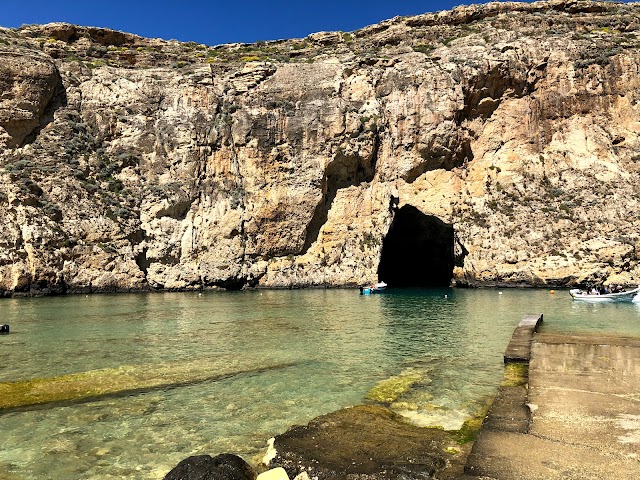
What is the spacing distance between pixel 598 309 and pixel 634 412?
21.5 metres

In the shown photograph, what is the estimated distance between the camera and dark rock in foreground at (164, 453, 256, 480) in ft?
15.7

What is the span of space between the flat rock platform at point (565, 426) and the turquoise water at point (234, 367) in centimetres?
113

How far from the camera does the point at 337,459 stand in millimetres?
5305

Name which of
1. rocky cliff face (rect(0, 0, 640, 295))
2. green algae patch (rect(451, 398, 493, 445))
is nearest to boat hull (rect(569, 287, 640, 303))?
rocky cliff face (rect(0, 0, 640, 295))

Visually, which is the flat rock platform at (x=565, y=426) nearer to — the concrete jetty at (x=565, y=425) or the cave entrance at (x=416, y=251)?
the concrete jetty at (x=565, y=425)

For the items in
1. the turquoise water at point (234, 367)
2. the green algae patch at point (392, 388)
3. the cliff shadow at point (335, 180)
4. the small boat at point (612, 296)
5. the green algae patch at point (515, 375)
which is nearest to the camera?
the turquoise water at point (234, 367)

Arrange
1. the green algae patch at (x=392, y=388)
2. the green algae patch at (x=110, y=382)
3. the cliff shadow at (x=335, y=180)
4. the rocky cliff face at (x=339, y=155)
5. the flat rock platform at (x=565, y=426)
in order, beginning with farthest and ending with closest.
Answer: the cliff shadow at (x=335, y=180) → the rocky cliff face at (x=339, y=155) → the green algae patch at (x=110, y=382) → the green algae patch at (x=392, y=388) → the flat rock platform at (x=565, y=426)

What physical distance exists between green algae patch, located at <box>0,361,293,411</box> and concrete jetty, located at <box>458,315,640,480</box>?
6.28m

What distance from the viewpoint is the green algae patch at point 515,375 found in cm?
885

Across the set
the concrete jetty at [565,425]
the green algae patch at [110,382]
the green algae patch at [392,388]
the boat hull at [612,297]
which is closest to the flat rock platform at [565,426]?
the concrete jetty at [565,425]

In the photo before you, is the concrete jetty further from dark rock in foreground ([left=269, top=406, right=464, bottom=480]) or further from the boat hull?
the boat hull

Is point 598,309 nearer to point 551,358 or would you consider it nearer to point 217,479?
point 551,358

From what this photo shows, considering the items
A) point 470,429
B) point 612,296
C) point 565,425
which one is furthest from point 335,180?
point 565,425

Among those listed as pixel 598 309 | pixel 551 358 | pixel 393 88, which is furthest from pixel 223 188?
pixel 551 358
